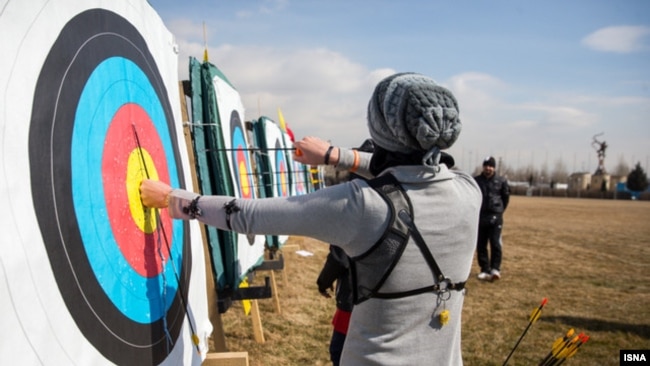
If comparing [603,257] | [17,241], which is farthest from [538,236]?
[17,241]

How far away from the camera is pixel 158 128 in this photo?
1.76 metres

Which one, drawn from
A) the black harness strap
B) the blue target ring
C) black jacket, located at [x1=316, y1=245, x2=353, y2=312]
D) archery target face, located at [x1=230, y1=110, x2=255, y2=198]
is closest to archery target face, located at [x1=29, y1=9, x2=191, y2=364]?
the blue target ring

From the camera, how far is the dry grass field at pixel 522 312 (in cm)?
362

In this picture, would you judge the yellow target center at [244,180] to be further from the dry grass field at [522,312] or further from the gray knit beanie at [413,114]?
the gray knit beanie at [413,114]

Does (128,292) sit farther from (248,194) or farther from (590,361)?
(590,361)

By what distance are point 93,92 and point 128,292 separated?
0.57 m

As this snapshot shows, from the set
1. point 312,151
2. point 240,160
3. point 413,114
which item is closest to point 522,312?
point 240,160

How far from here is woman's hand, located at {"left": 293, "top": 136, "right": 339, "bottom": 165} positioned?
6.14ft

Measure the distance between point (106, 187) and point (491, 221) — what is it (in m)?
5.70

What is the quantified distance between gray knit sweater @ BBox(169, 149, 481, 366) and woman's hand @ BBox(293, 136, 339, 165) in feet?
2.14

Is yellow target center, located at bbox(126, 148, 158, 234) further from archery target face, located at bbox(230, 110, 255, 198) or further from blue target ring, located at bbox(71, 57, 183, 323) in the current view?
archery target face, located at bbox(230, 110, 255, 198)

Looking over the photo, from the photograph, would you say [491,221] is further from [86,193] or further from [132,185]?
[86,193]

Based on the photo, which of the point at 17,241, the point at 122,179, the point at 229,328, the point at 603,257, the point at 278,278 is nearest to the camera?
the point at 17,241

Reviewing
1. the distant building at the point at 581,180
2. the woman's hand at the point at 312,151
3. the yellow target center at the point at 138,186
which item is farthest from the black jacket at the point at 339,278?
the distant building at the point at 581,180
